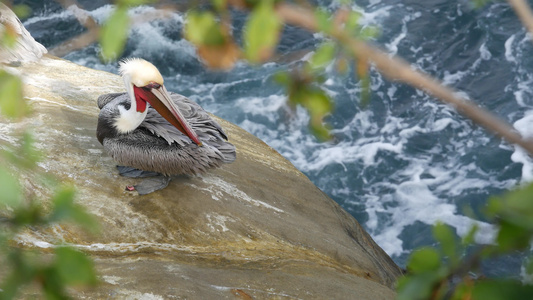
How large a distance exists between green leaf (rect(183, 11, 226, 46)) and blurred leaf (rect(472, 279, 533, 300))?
81cm

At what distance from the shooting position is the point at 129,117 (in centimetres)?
516

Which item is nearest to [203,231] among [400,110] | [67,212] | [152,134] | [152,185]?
[152,185]

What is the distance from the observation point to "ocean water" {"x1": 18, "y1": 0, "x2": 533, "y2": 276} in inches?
396

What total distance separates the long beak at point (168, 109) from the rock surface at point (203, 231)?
0.71m

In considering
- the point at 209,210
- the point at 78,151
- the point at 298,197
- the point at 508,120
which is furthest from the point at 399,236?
the point at 78,151

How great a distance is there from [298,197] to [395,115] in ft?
17.4

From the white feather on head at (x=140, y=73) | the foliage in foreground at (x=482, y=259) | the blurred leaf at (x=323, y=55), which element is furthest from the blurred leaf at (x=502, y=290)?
the white feather on head at (x=140, y=73)

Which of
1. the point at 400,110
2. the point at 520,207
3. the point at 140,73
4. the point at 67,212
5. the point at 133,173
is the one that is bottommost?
the point at 133,173

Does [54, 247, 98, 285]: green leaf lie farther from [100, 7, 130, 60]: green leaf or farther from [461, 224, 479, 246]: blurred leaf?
[461, 224, 479, 246]: blurred leaf

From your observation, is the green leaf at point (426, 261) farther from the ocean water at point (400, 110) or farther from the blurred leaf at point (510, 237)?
the ocean water at point (400, 110)

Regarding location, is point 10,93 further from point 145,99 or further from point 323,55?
point 145,99

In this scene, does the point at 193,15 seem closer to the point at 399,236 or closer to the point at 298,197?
the point at 298,197

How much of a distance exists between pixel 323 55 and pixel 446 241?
565mm

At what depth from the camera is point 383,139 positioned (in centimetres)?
1102
